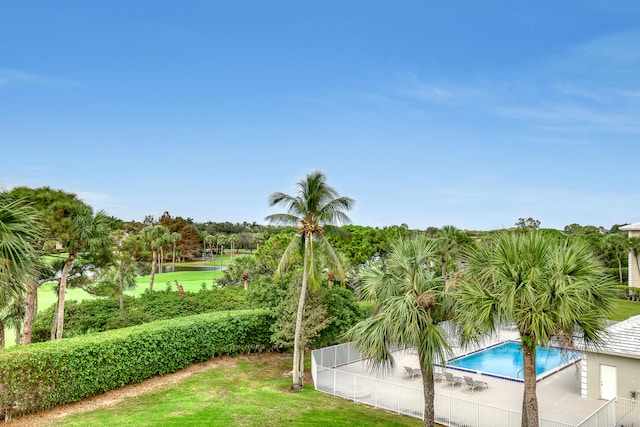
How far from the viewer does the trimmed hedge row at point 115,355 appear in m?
12.7

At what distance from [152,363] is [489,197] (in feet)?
95.7

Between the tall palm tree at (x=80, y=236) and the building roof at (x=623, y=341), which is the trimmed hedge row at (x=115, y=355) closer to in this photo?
the tall palm tree at (x=80, y=236)

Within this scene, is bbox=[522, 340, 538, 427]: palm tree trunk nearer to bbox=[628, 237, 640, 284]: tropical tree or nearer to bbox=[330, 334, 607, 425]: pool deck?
bbox=[330, 334, 607, 425]: pool deck

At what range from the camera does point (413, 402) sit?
14.5m

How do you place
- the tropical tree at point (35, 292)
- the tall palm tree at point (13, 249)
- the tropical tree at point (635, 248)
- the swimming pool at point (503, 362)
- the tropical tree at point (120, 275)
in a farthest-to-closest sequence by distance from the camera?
the tropical tree at point (635, 248), the tropical tree at point (120, 275), the swimming pool at point (503, 362), the tropical tree at point (35, 292), the tall palm tree at point (13, 249)

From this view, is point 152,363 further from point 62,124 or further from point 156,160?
point 156,160

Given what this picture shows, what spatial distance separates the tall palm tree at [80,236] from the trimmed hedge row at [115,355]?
5.99 meters

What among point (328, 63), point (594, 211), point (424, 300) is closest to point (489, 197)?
point (594, 211)

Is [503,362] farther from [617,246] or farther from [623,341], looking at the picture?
[617,246]

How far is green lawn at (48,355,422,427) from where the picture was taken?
1274 cm

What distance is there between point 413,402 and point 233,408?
6099 mm

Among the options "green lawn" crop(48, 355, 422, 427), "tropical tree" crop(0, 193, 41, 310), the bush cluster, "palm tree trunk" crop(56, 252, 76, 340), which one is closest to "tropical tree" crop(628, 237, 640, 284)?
the bush cluster

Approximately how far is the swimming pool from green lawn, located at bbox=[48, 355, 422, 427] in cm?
862

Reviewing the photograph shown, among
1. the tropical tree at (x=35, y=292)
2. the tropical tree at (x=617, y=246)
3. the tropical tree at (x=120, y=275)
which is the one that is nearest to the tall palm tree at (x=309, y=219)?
the tropical tree at (x=35, y=292)
